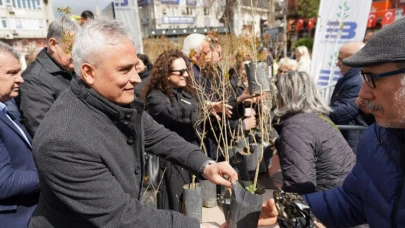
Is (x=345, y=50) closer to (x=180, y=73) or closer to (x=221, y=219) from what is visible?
(x=180, y=73)

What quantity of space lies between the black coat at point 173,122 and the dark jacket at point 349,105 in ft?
5.19

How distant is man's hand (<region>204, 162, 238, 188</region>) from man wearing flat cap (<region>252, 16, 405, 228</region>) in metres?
0.41

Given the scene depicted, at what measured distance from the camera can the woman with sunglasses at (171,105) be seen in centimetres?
268

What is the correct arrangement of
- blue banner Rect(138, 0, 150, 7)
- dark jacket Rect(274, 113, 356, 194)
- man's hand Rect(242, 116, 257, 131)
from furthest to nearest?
blue banner Rect(138, 0, 150, 7)
man's hand Rect(242, 116, 257, 131)
dark jacket Rect(274, 113, 356, 194)

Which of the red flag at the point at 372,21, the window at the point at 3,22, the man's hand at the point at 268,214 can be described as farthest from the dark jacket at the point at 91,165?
the window at the point at 3,22

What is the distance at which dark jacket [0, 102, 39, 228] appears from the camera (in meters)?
1.55

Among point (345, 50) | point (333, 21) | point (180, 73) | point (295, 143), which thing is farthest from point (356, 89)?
point (333, 21)

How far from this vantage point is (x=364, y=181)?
4.26 feet

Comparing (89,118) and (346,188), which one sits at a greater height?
(89,118)

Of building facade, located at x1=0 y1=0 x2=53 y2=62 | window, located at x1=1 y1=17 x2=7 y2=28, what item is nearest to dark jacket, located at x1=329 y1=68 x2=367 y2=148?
building facade, located at x1=0 y1=0 x2=53 y2=62

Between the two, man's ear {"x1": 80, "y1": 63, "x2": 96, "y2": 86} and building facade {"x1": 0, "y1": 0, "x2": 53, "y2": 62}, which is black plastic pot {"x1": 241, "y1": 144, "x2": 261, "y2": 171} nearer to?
man's ear {"x1": 80, "y1": 63, "x2": 96, "y2": 86}

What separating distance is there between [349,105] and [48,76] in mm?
2844

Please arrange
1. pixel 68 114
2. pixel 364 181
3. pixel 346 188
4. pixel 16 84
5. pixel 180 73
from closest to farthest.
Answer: pixel 68 114
pixel 364 181
pixel 346 188
pixel 16 84
pixel 180 73

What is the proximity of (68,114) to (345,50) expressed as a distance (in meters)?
3.28
